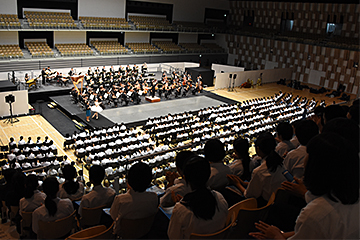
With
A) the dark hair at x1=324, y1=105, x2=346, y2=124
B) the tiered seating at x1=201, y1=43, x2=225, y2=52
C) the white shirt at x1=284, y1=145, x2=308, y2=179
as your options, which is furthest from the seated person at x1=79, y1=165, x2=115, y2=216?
the tiered seating at x1=201, y1=43, x2=225, y2=52

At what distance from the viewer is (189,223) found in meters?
3.03

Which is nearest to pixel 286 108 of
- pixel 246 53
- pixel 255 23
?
pixel 246 53

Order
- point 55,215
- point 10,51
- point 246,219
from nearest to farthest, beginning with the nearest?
point 246,219, point 55,215, point 10,51

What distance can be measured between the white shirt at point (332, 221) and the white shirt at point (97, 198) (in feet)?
10.7

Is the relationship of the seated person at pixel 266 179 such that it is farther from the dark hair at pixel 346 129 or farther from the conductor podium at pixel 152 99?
the conductor podium at pixel 152 99

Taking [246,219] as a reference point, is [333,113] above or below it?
above

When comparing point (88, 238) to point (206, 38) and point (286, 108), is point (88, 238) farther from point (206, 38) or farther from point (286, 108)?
point (206, 38)

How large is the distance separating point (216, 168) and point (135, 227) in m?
1.43

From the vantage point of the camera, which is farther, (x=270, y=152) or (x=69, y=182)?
(x=69, y=182)

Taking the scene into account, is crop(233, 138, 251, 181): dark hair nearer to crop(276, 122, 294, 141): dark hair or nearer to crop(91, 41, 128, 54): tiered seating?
crop(276, 122, 294, 141): dark hair

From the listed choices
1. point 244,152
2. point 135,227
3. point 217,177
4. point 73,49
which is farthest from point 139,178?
point 73,49

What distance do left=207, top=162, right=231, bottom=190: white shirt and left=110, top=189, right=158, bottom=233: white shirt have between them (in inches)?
37.5

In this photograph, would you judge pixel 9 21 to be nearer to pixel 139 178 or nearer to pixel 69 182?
pixel 69 182

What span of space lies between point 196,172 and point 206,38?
3872 centimetres
